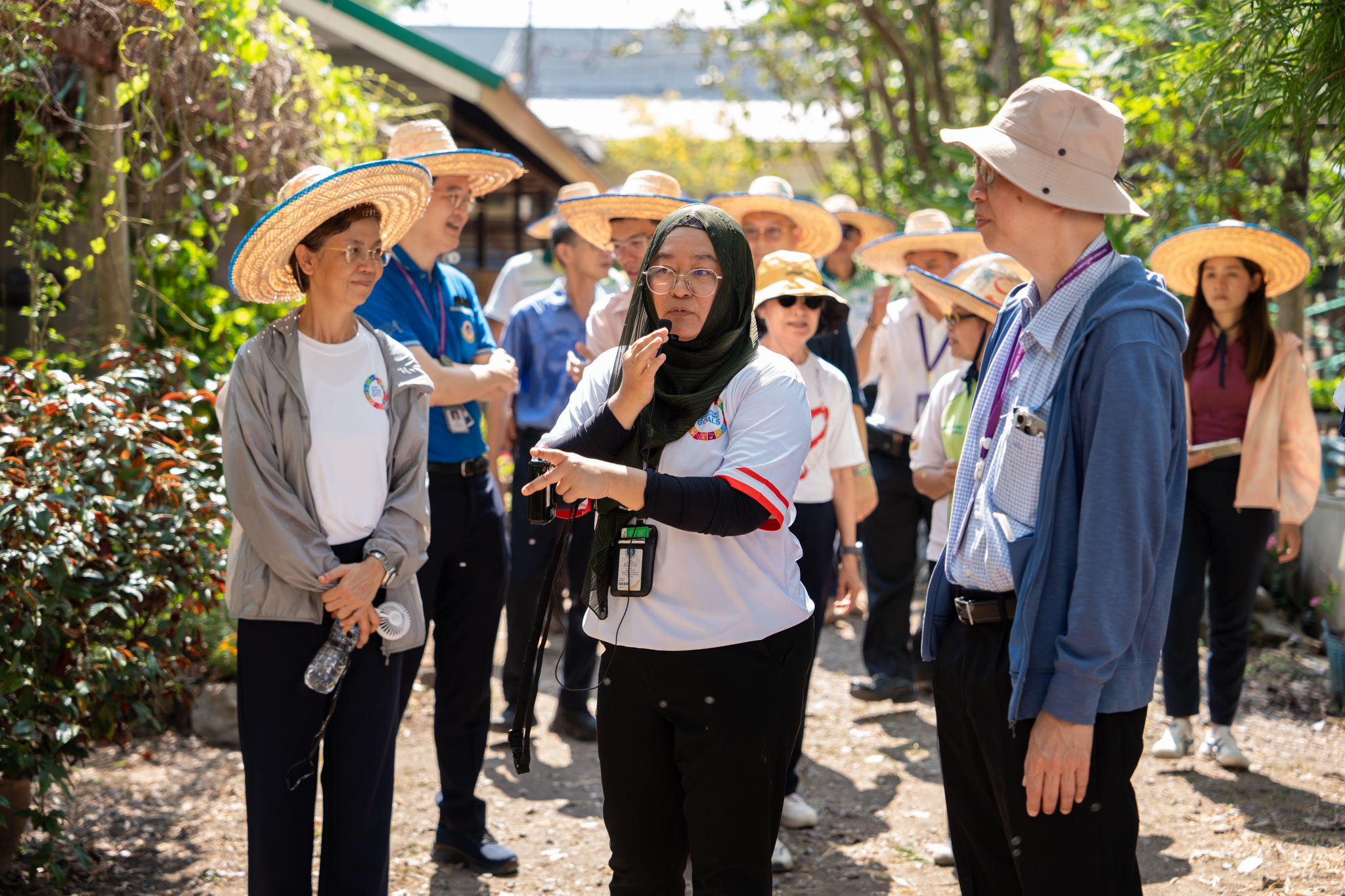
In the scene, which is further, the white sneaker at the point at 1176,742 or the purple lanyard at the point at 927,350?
the purple lanyard at the point at 927,350

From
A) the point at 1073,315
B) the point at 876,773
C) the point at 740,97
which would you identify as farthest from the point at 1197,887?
the point at 740,97

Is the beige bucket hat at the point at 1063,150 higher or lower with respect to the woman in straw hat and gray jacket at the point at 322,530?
higher

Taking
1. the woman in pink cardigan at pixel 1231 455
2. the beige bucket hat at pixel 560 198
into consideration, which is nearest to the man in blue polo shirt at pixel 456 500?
the beige bucket hat at pixel 560 198

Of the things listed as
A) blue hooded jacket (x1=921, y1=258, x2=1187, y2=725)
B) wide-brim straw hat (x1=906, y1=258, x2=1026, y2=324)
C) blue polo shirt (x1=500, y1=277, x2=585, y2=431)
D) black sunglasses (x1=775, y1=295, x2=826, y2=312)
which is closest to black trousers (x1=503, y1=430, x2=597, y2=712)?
blue polo shirt (x1=500, y1=277, x2=585, y2=431)

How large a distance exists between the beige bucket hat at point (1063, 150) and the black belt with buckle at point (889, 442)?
337 cm

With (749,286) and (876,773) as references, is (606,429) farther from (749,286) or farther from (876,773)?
(876,773)

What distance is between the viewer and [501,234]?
17438 mm

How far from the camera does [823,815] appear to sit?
14.1 ft

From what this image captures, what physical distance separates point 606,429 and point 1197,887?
2.76m

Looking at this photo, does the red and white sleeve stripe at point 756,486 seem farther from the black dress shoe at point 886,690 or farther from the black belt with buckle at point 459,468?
the black dress shoe at point 886,690

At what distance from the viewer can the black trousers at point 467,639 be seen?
3.61 metres

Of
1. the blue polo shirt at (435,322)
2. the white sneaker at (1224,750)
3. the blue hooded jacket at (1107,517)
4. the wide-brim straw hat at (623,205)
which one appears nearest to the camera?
the blue hooded jacket at (1107,517)

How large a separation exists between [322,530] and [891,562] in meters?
3.51

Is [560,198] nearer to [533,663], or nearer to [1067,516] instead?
[533,663]
